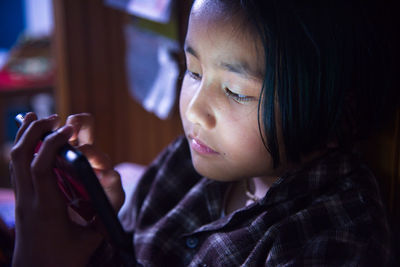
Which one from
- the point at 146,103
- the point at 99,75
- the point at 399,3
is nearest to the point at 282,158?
the point at 399,3

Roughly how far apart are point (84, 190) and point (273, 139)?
26cm

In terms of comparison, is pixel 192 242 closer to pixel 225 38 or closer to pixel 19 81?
pixel 225 38

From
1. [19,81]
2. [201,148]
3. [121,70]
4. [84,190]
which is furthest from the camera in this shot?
[19,81]

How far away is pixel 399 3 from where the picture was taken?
26.2 inches

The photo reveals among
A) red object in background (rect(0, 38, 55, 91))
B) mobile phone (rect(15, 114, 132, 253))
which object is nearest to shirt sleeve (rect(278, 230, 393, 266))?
mobile phone (rect(15, 114, 132, 253))

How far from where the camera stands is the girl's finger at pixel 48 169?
1.70 ft

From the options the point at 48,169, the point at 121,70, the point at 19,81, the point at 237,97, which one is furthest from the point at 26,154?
the point at 19,81

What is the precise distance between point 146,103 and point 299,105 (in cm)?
84

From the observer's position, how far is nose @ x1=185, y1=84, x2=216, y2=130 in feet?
2.04

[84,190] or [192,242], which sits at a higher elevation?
[84,190]

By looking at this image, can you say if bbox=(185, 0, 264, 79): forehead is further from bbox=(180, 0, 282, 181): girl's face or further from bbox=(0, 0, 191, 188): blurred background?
bbox=(0, 0, 191, 188): blurred background

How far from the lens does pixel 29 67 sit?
2254 mm

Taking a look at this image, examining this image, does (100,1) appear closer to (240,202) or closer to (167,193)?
(167,193)

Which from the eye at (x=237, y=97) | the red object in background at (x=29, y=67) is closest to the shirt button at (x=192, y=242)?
the eye at (x=237, y=97)
